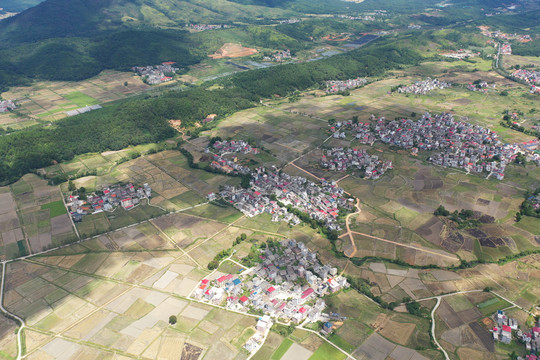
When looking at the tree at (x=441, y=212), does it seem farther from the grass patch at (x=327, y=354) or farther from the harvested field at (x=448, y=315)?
Answer: the grass patch at (x=327, y=354)

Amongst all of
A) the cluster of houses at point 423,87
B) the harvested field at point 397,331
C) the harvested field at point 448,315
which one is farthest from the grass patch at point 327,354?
the cluster of houses at point 423,87

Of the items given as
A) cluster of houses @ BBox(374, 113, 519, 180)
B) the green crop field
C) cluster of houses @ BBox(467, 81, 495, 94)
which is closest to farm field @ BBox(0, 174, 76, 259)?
the green crop field

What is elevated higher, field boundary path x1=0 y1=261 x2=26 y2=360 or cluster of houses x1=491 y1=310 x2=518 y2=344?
field boundary path x1=0 y1=261 x2=26 y2=360

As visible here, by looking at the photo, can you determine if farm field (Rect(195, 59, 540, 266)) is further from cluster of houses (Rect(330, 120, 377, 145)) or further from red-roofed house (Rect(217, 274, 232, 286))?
red-roofed house (Rect(217, 274, 232, 286))

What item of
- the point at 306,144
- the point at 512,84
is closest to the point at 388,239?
the point at 306,144

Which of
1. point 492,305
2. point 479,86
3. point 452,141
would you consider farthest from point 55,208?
point 479,86

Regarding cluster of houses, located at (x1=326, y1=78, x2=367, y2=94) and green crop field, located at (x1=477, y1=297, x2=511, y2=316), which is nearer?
green crop field, located at (x1=477, y1=297, x2=511, y2=316)

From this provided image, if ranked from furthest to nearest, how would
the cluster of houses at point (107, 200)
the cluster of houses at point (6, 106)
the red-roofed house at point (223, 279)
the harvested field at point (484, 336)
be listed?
1. the cluster of houses at point (6, 106)
2. the cluster of houses at point (107, 200)
3. the red-roofed house at point (223, 279)
4. the harvested field at point (484, 336)
